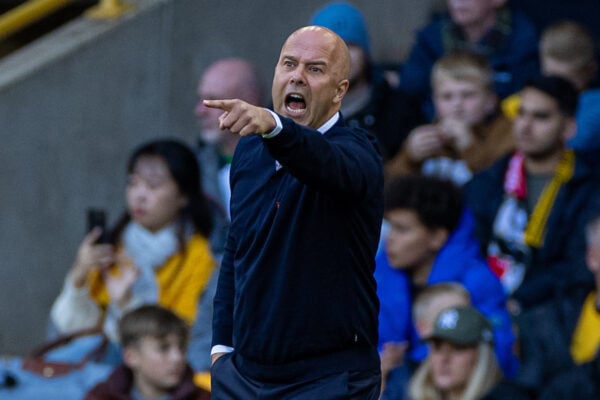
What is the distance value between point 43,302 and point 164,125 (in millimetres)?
1262

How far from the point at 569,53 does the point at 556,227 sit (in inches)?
42.3

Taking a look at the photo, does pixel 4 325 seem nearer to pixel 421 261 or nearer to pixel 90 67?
pixel 90 67

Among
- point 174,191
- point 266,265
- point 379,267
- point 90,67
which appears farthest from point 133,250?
point 266,265

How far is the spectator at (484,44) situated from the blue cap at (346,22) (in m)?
0.35

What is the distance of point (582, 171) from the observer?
767cm

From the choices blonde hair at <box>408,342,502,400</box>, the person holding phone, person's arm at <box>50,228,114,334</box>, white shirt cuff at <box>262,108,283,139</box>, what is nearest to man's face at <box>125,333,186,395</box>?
the person holding phone

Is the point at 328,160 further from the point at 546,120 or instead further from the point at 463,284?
the point at 546,120

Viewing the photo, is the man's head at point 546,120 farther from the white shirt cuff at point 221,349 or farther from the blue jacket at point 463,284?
the white shirt cuff at point 221,349

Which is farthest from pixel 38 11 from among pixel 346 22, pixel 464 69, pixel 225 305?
pixel 225 305

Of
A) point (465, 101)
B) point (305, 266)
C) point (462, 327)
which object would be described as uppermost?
point (465, 101)

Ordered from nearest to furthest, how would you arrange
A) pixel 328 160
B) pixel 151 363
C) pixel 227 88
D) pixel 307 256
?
1. pixel 328 160
2. pixel 307 256
3. pixel 151 363
4. pixel 227 88

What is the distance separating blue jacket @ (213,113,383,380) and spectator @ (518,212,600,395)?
238cm

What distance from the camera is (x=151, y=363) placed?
→ 7.28 metres

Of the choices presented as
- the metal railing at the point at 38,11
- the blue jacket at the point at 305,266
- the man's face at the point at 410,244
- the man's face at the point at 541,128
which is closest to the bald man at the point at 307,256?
the blue jacket at the point at 305,266
